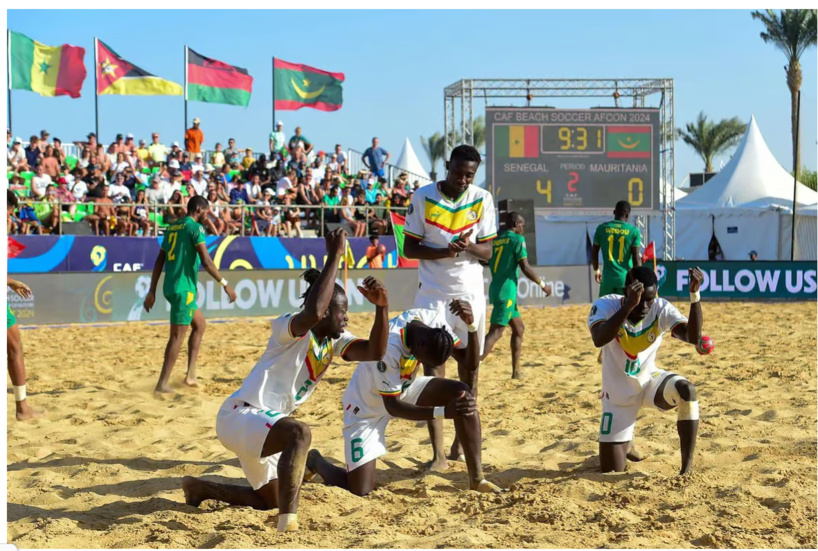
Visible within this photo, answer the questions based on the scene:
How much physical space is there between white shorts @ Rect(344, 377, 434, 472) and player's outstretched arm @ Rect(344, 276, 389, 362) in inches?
20.0

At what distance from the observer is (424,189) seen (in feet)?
19.4

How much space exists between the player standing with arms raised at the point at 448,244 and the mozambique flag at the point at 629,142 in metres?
18.8

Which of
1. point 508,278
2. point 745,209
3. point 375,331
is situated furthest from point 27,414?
point 745,209

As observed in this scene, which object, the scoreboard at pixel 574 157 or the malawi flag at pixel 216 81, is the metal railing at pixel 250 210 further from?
the malawi flag at pixel 216 81

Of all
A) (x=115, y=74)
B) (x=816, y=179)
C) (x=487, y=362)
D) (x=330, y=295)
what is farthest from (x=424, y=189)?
(x=816, y=179)

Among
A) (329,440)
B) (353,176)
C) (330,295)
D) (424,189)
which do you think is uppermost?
(353,176)

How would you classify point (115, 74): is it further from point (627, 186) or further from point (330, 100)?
point (627, 186)

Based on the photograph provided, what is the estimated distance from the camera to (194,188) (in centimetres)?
1891

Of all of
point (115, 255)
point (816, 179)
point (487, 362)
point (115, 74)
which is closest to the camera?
point (487, 362)

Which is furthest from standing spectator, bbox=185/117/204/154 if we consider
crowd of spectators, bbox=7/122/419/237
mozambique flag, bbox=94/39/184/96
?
mozambique flag, bbox=94/39/184/96

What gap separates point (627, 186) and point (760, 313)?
785 cm

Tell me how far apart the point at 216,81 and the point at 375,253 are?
902 centimetres

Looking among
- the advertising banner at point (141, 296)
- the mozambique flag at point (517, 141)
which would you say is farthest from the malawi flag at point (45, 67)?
the mozambique flag at point (517, 141)

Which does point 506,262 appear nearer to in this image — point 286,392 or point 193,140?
point 286,392
